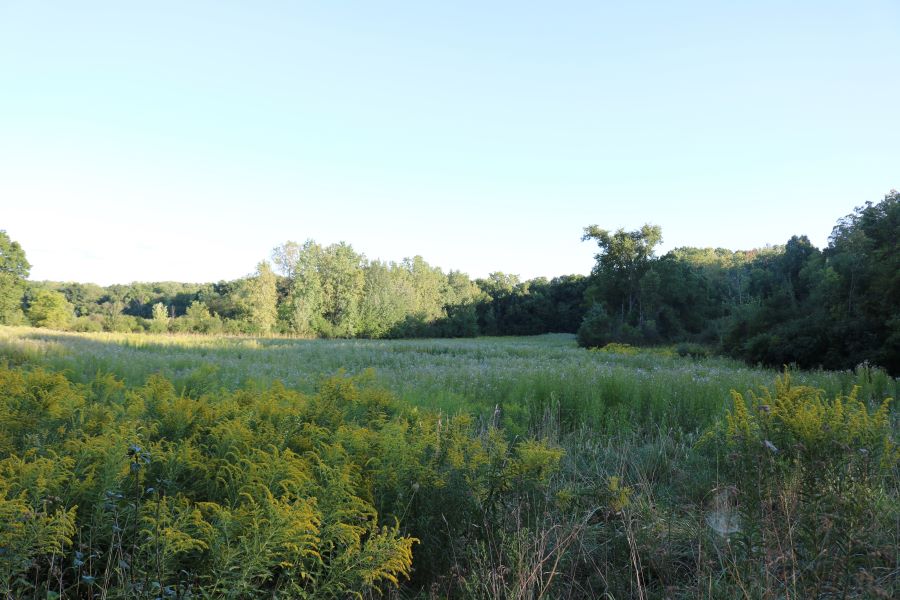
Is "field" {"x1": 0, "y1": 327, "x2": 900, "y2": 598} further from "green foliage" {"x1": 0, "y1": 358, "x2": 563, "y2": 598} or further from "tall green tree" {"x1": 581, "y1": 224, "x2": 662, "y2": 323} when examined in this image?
"tall green tree" {"x1": 581, "y1": 224, "x2": 662, "y2": 323}

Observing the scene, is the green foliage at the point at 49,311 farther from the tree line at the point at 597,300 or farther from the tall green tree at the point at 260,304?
the tall green tree at the point at 260,304

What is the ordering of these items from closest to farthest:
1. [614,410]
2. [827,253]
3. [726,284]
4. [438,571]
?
[438,571]
[614,410]
[827,253]
[726,284]

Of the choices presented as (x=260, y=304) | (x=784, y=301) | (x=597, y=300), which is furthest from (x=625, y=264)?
(x=260, y=304)

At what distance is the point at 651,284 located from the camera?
3497 centimetres

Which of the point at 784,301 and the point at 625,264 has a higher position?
the point at 625,264

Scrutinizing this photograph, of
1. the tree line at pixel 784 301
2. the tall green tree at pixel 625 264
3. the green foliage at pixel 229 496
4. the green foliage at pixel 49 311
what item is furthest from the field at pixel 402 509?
the green foliage at pixel 49 311

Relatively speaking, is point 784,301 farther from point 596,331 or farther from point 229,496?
point 229,496

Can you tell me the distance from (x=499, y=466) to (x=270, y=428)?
4.97 ft

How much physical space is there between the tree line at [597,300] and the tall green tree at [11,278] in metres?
0.11

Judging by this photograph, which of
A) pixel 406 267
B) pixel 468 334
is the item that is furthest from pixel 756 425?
pixel 406 267

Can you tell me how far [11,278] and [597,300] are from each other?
5087cm

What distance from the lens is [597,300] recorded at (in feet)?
132

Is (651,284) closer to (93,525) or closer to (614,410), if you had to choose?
(614,410)

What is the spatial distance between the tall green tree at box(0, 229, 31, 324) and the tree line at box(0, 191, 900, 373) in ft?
0.37
